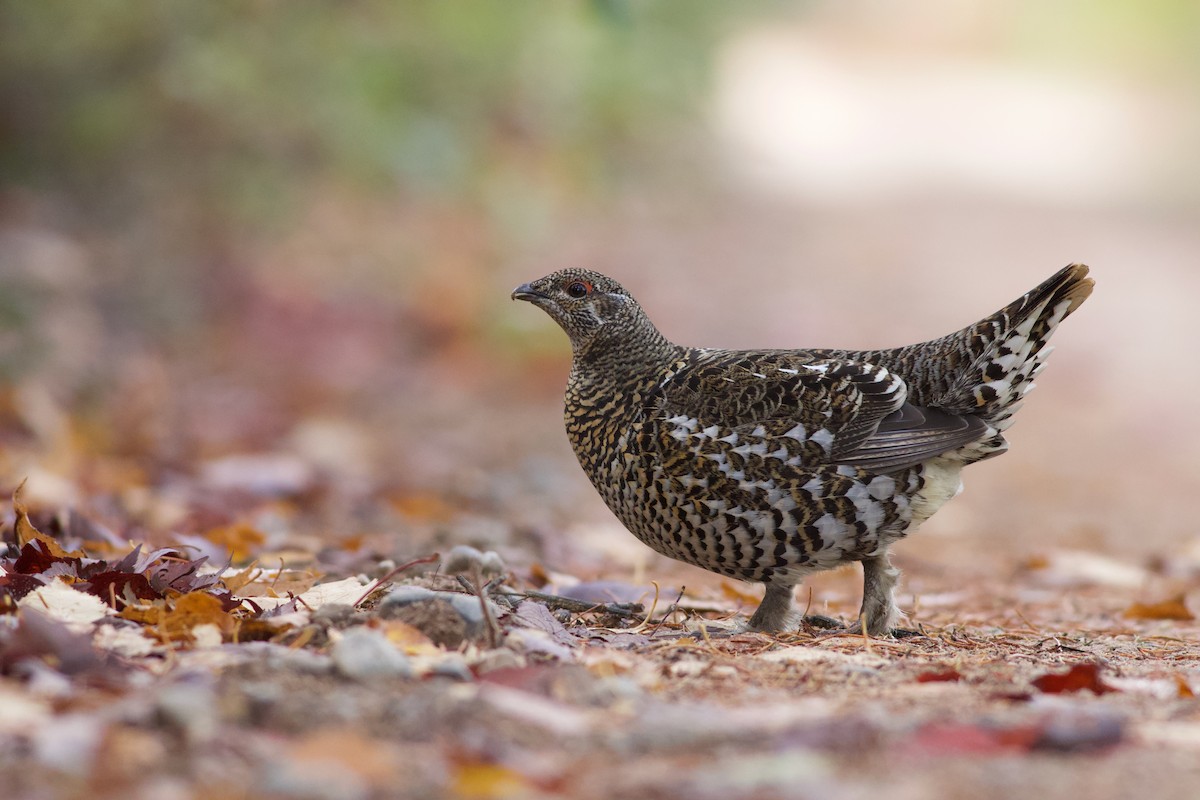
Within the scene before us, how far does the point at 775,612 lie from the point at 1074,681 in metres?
1.25

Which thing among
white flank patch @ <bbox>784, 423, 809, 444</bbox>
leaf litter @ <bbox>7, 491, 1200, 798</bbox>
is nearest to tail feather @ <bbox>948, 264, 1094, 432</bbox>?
white flank patch @ <bbox>784, 423, 809, 444</bbox>

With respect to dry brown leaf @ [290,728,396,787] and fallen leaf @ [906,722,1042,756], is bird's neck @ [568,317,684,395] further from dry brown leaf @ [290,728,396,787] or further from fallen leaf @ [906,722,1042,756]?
dry brown leaf @ [290,728,396,787]

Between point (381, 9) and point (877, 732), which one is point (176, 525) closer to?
point (877, 732)

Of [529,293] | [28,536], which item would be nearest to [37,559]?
[28,536]

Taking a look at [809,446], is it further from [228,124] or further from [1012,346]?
[228,124]

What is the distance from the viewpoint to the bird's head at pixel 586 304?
16.1 feet

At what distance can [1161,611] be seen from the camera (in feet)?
16.5

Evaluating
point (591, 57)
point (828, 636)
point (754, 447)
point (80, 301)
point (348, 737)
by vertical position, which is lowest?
point (348, 737)

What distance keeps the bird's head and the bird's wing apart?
17.9 inches

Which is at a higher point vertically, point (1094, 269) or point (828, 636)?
point (1094, 269)

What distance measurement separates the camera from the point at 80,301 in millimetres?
9891

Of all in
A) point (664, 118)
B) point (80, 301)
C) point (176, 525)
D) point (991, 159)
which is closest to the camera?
point (176, 525)

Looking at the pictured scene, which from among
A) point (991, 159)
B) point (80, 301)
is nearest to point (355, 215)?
point (80, 301)

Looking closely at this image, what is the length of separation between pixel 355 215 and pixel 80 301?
3468 mm
